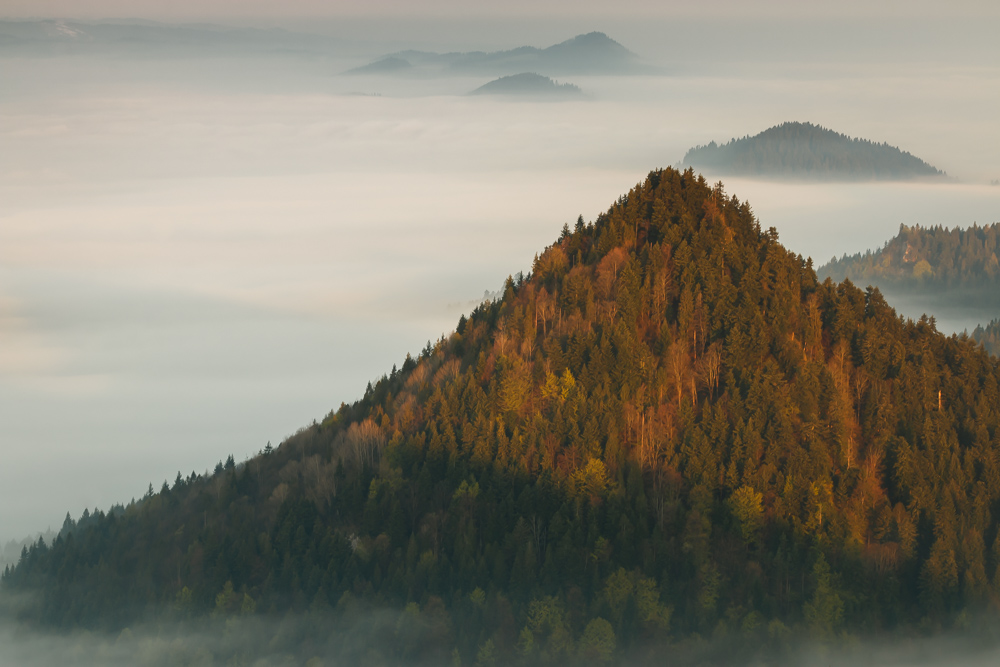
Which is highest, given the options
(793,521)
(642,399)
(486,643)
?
(642,399)

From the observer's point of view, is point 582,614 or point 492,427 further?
point 492,427

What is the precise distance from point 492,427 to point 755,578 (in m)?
46.4

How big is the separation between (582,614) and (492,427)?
33.5 metres

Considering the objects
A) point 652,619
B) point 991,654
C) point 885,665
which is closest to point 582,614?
point 652,619

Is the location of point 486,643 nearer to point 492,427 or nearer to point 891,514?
point 492,427

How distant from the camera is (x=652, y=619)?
7028 inches

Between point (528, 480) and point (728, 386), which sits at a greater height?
point (728, 386)

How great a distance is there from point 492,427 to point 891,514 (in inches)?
2408

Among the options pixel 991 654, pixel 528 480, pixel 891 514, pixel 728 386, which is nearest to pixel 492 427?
pixel 528 480

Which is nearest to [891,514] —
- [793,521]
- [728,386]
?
[793,521]

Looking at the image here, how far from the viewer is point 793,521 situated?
18388cm

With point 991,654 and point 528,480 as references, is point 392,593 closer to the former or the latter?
point 528,480

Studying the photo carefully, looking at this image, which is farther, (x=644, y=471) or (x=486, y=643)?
(x=644, y=471)

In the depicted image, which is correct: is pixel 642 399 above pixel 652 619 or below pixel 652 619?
above
